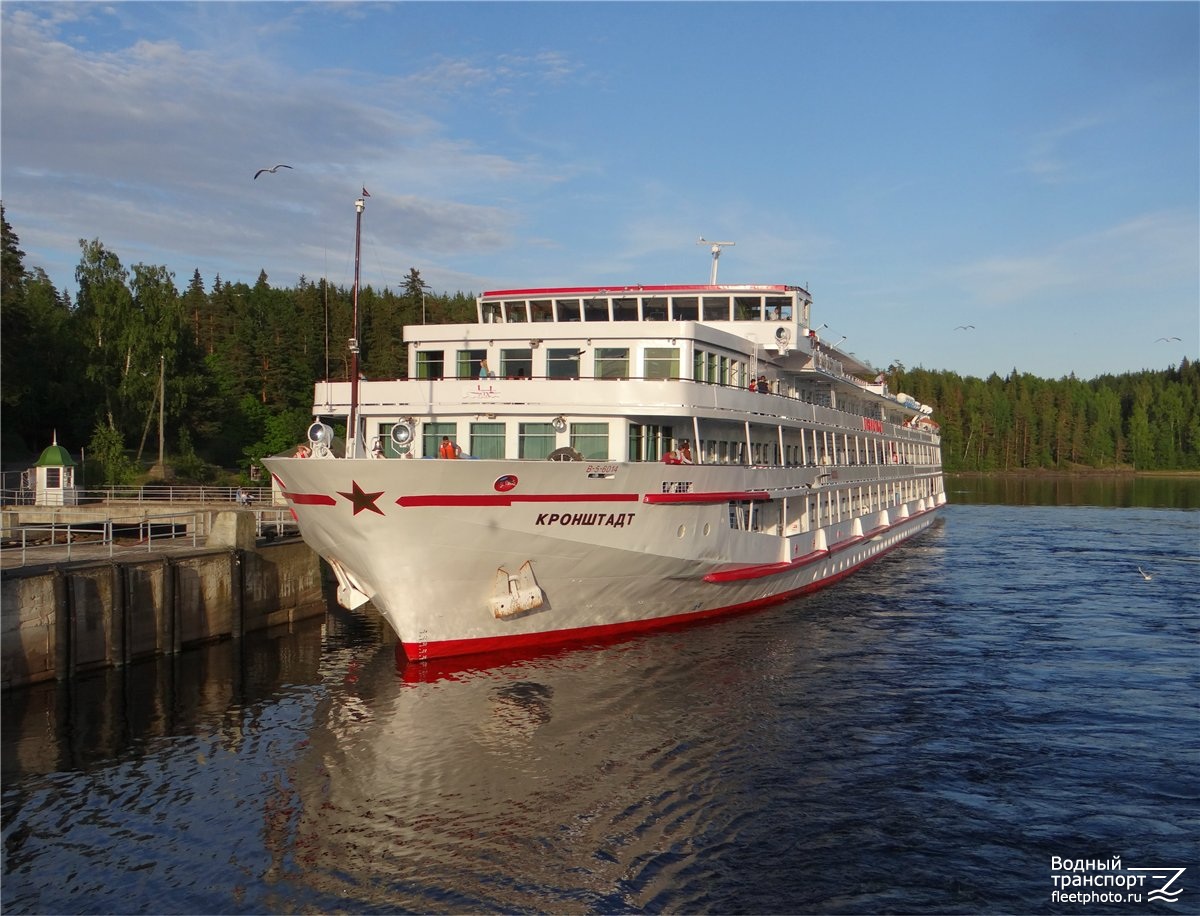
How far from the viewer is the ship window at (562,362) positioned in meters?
25.0

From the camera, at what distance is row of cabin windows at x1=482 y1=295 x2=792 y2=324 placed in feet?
94.0

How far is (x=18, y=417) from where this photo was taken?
194 ft

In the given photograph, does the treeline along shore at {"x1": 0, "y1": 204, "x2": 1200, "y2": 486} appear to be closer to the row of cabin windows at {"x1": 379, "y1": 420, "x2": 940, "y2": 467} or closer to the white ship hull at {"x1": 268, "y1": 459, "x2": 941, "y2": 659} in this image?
the row of cabin windows at {"x1": 379, "y1": 420, "x2": 940, "y2": 467}

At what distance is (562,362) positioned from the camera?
25078 millimetres

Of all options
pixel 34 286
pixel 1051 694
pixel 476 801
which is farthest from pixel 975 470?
pixel 476 801

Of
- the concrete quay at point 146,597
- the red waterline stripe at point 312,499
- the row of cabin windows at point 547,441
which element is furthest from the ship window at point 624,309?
the red waterline stripe at point 312,499

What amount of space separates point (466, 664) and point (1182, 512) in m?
72.6

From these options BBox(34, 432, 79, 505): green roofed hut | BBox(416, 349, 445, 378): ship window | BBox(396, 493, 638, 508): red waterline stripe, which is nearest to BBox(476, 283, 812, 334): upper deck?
BBox(416, 349, 445, 378): ship window

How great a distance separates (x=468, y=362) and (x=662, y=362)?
17.4ft

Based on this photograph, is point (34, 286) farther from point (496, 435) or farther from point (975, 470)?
point (975, 470)

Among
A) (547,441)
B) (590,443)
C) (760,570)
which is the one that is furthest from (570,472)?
(760,570)

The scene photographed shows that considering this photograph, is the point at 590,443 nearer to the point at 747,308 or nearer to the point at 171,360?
the point at 747,308

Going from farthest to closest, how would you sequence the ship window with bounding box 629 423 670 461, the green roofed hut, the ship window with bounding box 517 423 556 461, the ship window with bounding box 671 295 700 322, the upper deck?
the green roofed hut → the ship window with bounding box 671 295 700 322 → the upper deck → the ship window with bounding box 629 423 670 461 → the ship window with bounding box 517 423 556 461

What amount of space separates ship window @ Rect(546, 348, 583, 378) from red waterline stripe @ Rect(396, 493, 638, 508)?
201 inches
